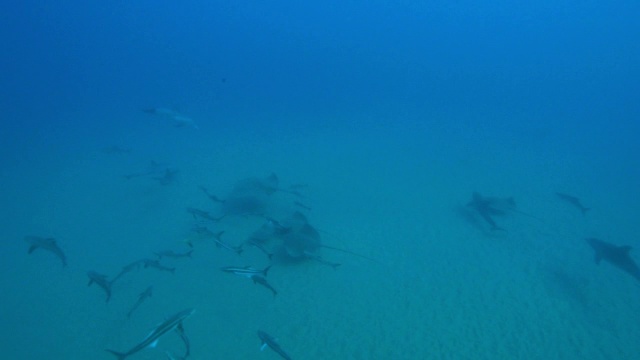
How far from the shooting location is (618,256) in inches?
346

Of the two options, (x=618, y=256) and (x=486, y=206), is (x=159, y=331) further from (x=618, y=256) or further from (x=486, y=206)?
(x=618, y=256)

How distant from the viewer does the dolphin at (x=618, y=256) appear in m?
8.42

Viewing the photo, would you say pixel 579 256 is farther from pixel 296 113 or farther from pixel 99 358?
pixel 296 113

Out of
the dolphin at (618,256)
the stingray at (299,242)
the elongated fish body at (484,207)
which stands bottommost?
the stingray at (299,242)

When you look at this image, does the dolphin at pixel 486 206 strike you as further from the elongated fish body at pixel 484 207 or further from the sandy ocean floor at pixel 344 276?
the sandy ocean floor at pixel 344 276

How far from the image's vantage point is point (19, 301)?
8164 mm

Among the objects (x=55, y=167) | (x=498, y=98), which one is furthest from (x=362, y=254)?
(x=498, y=98)

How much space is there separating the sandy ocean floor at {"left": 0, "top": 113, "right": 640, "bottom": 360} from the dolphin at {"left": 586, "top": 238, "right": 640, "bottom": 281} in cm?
81

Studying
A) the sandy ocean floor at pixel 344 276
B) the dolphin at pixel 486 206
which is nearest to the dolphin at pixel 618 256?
the sandy ocean floor at pixel 344 276

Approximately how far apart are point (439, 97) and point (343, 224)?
25910mm

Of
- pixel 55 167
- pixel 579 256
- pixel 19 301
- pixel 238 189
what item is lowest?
pixel 55 167

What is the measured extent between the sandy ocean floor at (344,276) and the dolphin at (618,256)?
0.81 m

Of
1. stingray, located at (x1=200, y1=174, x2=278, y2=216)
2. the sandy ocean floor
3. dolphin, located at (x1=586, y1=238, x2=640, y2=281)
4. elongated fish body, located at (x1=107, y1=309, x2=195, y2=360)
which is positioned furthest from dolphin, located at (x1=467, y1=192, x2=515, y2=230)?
elongated fish body, located at (x1=107, y1=309, x2=195, y2=360)

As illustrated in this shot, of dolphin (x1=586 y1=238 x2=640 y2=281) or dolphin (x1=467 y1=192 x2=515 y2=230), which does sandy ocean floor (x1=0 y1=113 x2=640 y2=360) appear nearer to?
dolphin (x1=467 y1=192 x2=515 y2=230)
